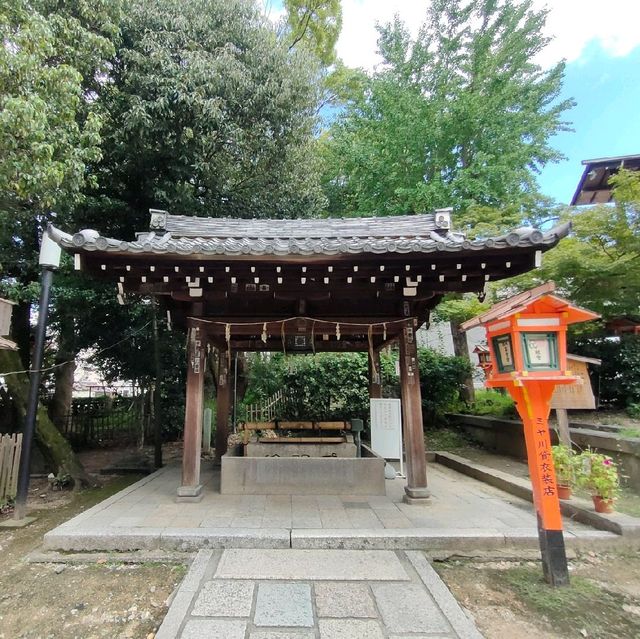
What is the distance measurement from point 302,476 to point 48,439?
527 cm

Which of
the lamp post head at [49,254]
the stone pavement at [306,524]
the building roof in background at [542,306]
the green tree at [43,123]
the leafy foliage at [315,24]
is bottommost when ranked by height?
the stone pavement at [306,524]

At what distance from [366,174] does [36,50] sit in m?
10.3

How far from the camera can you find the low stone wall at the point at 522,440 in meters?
6.02

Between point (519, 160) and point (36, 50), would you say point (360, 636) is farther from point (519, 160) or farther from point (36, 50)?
point (519, 160)

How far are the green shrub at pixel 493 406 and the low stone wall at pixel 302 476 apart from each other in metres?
5.75

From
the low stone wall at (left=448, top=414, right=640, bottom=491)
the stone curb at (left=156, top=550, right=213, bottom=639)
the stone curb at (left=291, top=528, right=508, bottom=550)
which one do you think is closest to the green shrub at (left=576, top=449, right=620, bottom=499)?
the stone curb at (left=291, top=528, right=508, bottom=550)

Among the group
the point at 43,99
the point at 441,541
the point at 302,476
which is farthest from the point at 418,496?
the point at 43,99

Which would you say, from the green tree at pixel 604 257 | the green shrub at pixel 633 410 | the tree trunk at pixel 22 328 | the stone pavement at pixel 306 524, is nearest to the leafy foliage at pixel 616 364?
the green shrub at pixel 633 410

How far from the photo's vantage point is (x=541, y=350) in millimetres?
3543

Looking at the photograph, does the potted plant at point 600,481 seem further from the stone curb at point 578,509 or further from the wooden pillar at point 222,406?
the wooden pillar at point 222,406

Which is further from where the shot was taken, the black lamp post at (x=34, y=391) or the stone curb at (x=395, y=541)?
the black lamp post at (x=34, y=391)

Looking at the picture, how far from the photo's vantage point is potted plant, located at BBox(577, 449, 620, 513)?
14.7ft

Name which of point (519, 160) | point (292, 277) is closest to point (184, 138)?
point (292, 277)

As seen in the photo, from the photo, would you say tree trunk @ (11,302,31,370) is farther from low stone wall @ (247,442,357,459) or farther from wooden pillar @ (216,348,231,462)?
low stone wall @ (247,442,357,459)
